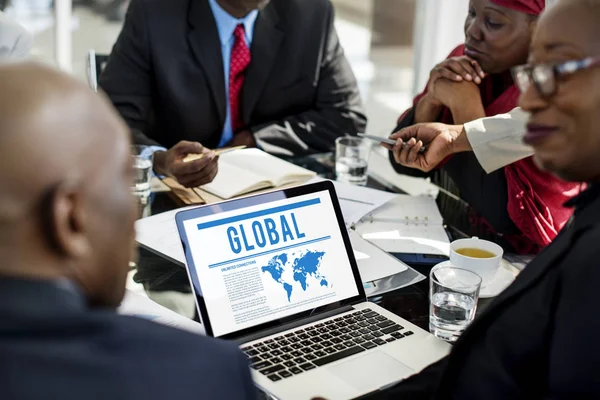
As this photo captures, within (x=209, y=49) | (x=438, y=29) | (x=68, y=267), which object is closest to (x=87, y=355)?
(x=68, y=267)

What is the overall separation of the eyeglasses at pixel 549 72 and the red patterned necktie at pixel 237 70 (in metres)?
1.43

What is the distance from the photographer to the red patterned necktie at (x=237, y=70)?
2.32m

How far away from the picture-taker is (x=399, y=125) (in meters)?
2.08

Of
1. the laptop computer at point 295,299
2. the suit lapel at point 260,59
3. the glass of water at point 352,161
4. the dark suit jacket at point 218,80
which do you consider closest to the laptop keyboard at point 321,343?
the laptop computer at point 295,299

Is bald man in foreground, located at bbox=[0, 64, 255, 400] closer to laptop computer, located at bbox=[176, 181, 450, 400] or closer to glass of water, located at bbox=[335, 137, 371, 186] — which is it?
laptop computer, located at bbox=[176, 181, 450, 400]

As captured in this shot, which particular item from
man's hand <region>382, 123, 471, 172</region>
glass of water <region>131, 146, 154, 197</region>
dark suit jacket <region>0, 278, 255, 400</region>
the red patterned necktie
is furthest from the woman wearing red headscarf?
dark suit jacket <region>0, 278, 255, 400</region>

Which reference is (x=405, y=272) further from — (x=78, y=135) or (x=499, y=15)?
(x=78, y=135)

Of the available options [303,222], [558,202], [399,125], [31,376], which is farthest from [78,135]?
[399,125]

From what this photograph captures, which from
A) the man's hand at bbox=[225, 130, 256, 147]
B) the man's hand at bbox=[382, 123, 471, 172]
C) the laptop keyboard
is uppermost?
the man's hand at bbox=[382, 123, 471, 172]

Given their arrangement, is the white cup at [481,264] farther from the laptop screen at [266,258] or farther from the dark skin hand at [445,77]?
the dark skin hand at [445,77]

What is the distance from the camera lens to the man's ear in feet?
2.13

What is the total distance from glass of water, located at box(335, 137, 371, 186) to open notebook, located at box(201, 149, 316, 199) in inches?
5.2

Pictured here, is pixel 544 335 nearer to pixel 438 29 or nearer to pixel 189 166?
pixel 189 166

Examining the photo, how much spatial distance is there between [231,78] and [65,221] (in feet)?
5.59
